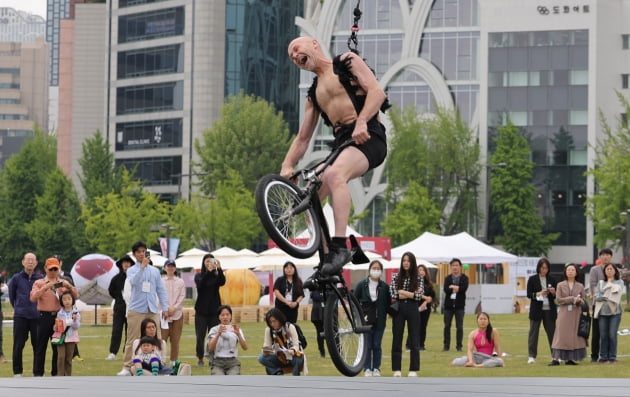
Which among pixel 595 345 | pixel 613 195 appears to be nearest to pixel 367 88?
pixel 595 345

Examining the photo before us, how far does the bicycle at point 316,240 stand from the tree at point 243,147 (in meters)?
78.7

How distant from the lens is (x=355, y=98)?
10984 mm

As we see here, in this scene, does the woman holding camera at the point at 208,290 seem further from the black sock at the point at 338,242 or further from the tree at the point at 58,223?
the tree at the point at 58,223

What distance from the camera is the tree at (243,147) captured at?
91062 millimetres

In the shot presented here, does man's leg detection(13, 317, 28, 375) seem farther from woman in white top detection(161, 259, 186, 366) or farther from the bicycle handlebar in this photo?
the bicycle handlebar

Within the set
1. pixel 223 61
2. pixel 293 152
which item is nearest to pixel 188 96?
pixel 223 61

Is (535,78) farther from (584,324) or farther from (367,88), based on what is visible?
(367,88)

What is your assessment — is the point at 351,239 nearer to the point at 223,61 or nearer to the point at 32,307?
the point at 32,307

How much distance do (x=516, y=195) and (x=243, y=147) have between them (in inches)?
749

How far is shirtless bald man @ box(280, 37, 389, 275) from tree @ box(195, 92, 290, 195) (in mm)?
78940

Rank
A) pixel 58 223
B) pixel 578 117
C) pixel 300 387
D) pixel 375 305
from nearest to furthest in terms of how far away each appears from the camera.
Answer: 1. pixel 300 387
2. pixel 375 305
3. pixel 58 223
4. pixel 578 117

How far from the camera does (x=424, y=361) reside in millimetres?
26141

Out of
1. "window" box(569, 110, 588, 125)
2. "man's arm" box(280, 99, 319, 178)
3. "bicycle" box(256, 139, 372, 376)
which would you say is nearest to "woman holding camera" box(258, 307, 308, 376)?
"bicycle" box(256, 139, 372, 376)

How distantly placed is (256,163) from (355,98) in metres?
80.8
